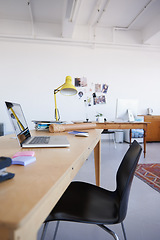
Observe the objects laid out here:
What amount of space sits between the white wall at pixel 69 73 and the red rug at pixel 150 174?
253cm

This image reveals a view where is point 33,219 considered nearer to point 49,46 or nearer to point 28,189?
point 28,189

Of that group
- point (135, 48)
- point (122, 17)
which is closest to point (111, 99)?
point (135, 48)

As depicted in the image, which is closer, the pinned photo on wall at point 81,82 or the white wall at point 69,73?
the white wall at point 69,73

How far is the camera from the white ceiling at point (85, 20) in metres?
3.84

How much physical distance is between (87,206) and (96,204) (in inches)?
2.3

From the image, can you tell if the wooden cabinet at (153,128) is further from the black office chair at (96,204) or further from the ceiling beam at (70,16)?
the black office chair at (96,204)

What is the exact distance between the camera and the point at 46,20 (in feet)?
15.0

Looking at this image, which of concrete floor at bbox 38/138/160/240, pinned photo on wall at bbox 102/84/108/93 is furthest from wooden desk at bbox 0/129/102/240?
pinned photo on wall at bbox 102/84/108/93

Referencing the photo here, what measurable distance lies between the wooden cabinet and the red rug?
2.15 metres

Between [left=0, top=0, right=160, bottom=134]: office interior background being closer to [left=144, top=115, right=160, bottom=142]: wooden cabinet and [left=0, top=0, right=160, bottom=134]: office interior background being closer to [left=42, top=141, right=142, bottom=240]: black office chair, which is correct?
[left=144, top=115, right=160, bottom=142]: wooden cabinet

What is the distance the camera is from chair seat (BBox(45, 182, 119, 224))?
78 cm

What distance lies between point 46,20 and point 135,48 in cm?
262

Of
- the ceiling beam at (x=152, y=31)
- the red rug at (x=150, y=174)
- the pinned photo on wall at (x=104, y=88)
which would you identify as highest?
the ceiling beam at (x=152, y=31)

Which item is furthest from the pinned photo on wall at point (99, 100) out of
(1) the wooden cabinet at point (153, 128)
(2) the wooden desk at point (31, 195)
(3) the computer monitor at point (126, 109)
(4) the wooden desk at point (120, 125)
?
(2) the wooden desk at point (31, 195)
